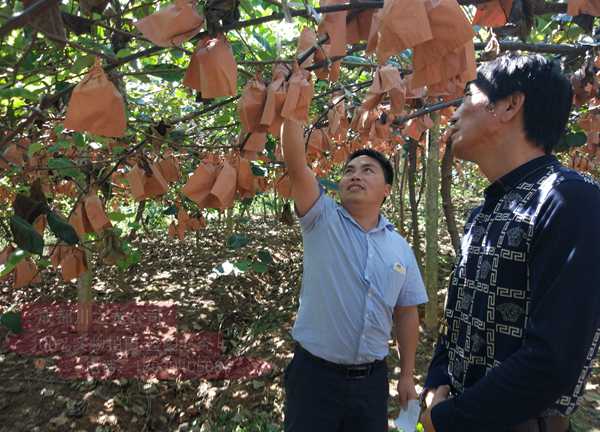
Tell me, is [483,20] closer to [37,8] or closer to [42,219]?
[37,8]

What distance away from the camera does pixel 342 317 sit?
1751 millimetres

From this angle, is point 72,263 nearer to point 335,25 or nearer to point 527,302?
point 335,25

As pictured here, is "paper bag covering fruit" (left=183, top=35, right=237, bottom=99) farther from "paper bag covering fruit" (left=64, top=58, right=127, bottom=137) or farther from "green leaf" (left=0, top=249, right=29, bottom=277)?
"green leaf" (left=0, top=249, right=29, bottom=277)

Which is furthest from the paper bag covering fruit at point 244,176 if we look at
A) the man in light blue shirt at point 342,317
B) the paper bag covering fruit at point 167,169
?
the paper bag covering fruit at point 167,169

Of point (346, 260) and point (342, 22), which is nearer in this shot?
point (342, 22)

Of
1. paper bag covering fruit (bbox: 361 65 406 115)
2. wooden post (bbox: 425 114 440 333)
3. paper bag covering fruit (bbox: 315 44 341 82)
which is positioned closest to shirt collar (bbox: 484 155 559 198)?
paper bag covering fruit (bbox: 361 65 406 115)

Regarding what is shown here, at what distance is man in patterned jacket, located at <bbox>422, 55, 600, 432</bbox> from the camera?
0.83m

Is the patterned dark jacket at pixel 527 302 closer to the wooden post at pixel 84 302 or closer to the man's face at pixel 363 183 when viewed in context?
the man's face at pixel 363 183

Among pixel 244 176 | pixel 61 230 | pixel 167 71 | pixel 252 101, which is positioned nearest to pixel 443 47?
pixel 252 101

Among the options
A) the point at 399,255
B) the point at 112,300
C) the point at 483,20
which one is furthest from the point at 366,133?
the point at 112,300

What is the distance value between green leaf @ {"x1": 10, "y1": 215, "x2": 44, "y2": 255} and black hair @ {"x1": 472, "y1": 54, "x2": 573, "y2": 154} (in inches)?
47.6

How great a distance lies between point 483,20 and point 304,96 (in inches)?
14.5

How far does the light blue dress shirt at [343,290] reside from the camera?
174cm

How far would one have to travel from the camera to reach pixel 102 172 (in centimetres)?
205
